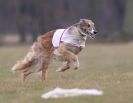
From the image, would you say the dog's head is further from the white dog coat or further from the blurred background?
the blurred background

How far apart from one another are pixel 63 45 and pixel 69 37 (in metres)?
0.24

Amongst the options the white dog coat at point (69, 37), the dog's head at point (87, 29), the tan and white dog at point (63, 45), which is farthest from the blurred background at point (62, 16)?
the white dog coat at point (69, 37)

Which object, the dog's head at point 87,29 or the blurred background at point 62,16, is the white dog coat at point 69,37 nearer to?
the dog's head at point 87,29

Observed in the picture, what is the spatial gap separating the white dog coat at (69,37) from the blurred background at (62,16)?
37005mm

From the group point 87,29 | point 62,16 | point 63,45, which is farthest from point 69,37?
point 62,16

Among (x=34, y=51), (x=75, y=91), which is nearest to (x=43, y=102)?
(x=75, y=91)

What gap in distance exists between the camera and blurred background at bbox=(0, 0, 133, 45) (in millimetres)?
56875

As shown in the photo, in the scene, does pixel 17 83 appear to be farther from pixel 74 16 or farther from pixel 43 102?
pixel 74 16

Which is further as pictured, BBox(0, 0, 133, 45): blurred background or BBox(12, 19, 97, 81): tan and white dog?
BBox(0, 0, 133, 45): blurred background

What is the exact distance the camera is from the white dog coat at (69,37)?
1435 centimetres

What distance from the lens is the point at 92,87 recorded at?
1236 centimetres

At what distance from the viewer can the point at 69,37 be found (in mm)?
14352

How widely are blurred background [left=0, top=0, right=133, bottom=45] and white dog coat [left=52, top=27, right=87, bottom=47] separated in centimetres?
3700

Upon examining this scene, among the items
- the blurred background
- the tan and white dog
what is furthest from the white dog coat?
the blurred background
